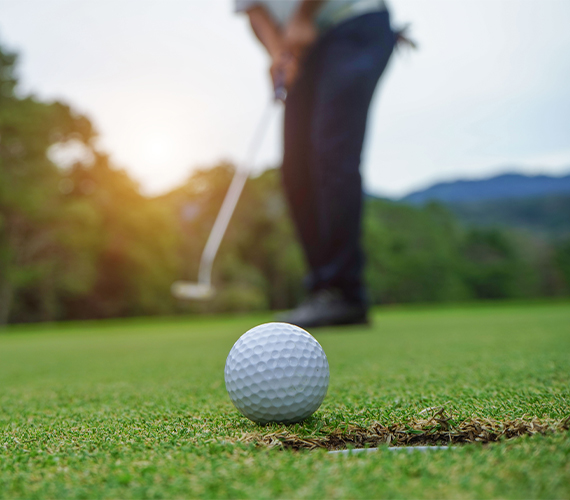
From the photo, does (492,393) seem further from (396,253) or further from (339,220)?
(396,253)

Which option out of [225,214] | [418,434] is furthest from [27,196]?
[418,434]

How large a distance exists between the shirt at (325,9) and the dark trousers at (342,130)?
5 cm

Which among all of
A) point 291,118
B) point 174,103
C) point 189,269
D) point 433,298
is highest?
point 174,103

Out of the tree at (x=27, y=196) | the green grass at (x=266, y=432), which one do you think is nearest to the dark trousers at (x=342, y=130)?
the green grass at (x=266, y=432)

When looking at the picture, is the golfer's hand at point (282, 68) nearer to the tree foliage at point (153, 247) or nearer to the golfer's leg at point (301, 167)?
the golfer's leg at point (301, 167)

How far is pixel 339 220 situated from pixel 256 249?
27370mm

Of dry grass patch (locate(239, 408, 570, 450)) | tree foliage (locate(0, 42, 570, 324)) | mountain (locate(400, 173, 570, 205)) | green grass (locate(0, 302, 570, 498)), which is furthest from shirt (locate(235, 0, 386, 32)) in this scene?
mountain (locate(400, 173, 570, 205))

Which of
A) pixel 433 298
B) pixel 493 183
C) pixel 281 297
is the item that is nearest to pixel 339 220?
pixel 281 297

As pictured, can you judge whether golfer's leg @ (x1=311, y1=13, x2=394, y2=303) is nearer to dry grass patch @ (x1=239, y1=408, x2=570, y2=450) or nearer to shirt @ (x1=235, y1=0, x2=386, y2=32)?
shirt @ (x1=235, y1=0, x2=386, y2=32)

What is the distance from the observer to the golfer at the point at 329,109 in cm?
Result: 290

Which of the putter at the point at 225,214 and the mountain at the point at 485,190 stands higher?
the mountain at the point at 485,190

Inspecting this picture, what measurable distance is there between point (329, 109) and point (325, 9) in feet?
2.20

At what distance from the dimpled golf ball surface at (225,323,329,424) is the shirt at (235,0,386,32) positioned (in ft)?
7.88

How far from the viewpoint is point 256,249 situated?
30281 millimetres
